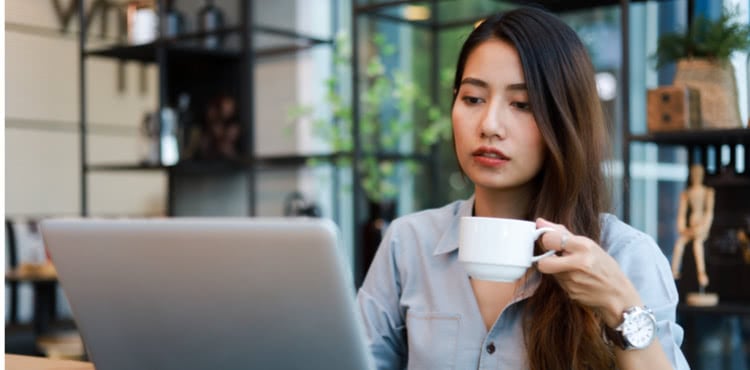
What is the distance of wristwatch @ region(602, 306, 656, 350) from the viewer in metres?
1.15

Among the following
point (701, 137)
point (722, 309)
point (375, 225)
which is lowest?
point (722, 309)

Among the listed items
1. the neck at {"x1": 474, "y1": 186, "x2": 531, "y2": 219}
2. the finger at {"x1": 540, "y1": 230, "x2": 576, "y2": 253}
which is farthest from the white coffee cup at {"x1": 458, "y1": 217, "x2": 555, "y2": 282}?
the neck at {"x1": 474, "y1": 186, "x2": 531, "y2": 219}

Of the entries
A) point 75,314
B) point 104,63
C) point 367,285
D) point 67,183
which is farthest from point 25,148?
point 75,314

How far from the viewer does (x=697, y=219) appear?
2744mm

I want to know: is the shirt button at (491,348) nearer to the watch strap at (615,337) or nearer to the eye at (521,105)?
the watch strap at (615,337)

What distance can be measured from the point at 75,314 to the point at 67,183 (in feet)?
16.3

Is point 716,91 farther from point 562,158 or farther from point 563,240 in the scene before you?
point 563,240

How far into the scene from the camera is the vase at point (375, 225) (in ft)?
12.9

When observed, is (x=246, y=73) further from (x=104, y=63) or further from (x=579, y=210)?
(x=579, y=210)

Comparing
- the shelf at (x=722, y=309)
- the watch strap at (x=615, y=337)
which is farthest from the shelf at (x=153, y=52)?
the watch strap at (x=615, y=337)

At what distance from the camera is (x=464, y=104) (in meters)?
1.40

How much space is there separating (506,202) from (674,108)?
1.42m

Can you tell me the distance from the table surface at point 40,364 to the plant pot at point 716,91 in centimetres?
200

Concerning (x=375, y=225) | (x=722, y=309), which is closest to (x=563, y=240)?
(x=722, y=309)
